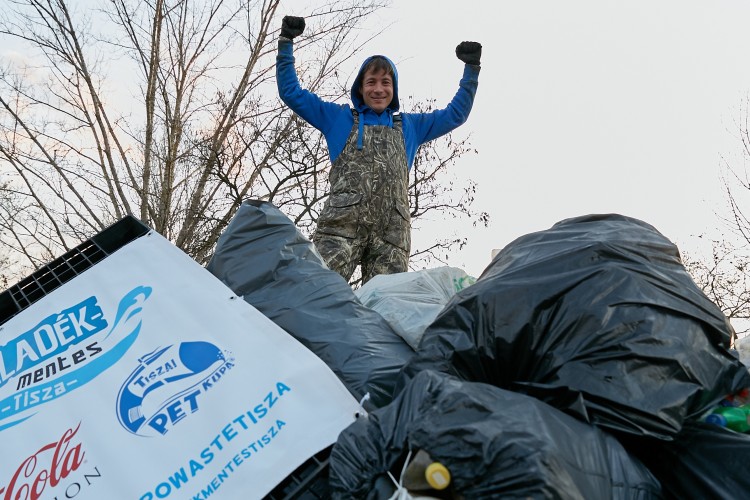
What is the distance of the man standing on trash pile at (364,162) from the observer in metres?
3.49

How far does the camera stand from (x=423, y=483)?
98cm

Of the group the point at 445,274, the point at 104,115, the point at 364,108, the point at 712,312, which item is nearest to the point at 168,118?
the point at 104,115

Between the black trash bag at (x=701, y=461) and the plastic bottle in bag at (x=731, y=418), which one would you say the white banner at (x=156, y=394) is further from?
the plastic bottle in bag at (x=731, y=418)

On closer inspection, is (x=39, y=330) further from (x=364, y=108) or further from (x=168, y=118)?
(x=168, y=118)

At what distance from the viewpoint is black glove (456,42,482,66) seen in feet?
12.3

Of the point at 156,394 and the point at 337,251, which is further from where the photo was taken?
the point at 337,251

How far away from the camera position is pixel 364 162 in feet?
11.5

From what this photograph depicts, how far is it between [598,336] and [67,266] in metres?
1.49

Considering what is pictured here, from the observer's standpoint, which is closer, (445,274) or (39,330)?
(39,330)

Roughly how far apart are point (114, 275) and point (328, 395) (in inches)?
27.8

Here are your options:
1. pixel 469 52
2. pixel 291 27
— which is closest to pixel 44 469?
pixel 291 27

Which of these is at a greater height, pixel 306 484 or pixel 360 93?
pixel 360 93

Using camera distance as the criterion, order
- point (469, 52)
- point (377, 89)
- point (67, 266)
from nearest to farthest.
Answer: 1. point (67, 266)
2. point (377, 89)
3. point (469, 52)

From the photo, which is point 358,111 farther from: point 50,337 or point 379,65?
point 50,337
